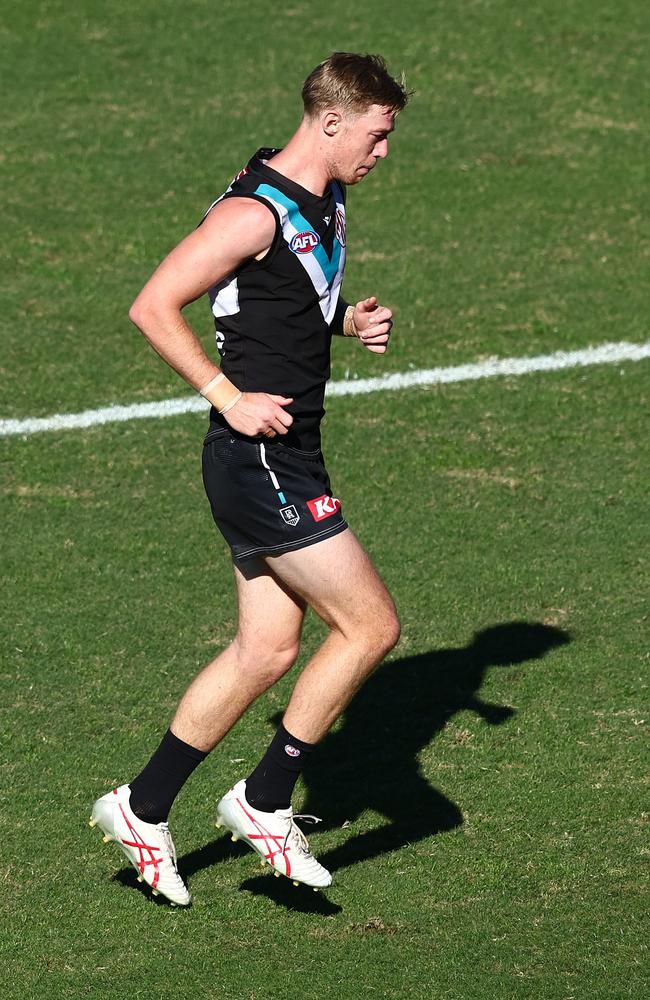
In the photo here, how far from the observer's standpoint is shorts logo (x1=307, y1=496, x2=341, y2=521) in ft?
16.0

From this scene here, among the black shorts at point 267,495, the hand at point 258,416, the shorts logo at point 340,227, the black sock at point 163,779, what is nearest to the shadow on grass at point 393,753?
the black sock at point 163,779

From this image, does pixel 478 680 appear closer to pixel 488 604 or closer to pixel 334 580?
pixel 488 604

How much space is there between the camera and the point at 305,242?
482cm

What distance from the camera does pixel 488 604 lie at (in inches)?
270

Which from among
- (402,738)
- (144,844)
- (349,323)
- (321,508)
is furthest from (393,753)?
(349,323)

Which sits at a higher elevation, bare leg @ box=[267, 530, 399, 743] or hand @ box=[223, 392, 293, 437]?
hand @ box=[223, 392, 293, 437]

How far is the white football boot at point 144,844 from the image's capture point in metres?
5.03

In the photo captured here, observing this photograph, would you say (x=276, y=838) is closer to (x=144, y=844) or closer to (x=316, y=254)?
(x=144, y=844)

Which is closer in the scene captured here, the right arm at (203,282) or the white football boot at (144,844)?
the right arm at (203,282)

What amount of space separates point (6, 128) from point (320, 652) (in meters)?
7.92

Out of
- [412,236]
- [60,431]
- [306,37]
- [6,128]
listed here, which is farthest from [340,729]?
[306,37]

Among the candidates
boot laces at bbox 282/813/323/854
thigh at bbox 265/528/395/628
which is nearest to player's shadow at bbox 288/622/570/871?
boot laces at bbox 282/813/323/854

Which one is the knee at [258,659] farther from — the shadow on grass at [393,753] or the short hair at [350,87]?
the short hair at [350,87]

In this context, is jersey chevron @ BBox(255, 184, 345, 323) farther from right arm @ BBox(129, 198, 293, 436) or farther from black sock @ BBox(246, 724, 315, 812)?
black sock @ BBox(246, 724, 315, 812)
